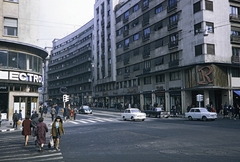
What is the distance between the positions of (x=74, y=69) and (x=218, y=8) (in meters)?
60.9

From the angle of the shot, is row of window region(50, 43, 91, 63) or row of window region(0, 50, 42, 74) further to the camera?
row of window region(50, 43, 91, 63)

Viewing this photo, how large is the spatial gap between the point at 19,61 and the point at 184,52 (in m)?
23.9

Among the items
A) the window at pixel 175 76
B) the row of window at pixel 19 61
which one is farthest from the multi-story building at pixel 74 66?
the row of window at pixel 19 61

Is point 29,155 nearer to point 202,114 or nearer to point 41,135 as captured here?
point 41,135

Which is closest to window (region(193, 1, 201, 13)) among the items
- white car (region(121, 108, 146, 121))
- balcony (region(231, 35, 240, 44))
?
balcony (region(231, 35, 240, 44))

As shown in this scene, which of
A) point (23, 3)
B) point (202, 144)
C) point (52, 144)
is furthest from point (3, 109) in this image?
point (202, 144)

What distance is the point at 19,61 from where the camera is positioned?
90.1 feet

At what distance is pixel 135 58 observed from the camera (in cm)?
5288

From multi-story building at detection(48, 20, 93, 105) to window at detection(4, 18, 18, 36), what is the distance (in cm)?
4631

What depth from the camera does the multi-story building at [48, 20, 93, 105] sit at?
3076 inches

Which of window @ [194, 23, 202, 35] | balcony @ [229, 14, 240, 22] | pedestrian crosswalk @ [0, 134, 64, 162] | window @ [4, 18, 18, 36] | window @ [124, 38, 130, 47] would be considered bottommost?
pedestrian crosswalk @ [0, 134, 64, 162]

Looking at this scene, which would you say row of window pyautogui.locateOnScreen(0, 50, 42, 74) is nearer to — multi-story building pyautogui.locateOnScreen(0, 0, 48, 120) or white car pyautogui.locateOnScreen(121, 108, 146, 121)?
multi-story building pyautogui.locateOnScreen(0, 0, 48, 120)

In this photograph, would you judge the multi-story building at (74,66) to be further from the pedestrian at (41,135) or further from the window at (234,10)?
the pedestrian at (41,135)

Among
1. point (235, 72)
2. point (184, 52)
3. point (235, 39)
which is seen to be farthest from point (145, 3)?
point (235, 72)
